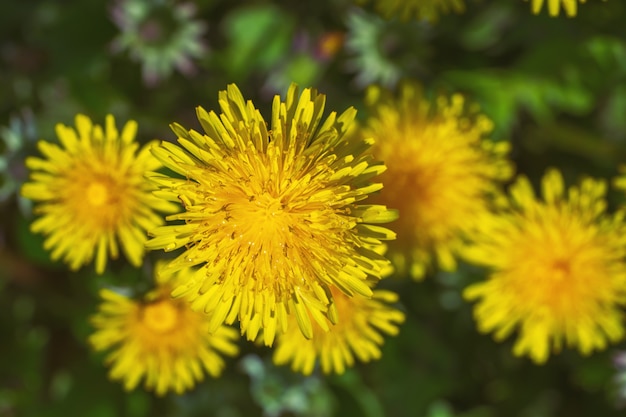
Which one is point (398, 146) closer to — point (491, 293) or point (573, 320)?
point (491, 293)

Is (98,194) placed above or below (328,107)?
below

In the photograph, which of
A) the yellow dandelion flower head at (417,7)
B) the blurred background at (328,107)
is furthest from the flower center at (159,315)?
the yellow dandelion flower head at (417,7)

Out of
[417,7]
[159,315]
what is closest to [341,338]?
[159,315]

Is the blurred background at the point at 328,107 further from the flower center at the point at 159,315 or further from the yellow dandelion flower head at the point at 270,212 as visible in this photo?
the yellow dandelion flower head at the point at 270,212

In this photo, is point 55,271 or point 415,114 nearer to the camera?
point 415,114

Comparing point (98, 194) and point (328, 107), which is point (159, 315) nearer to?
point (98, 194)

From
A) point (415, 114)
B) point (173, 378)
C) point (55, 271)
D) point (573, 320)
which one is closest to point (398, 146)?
point (415, 114)
